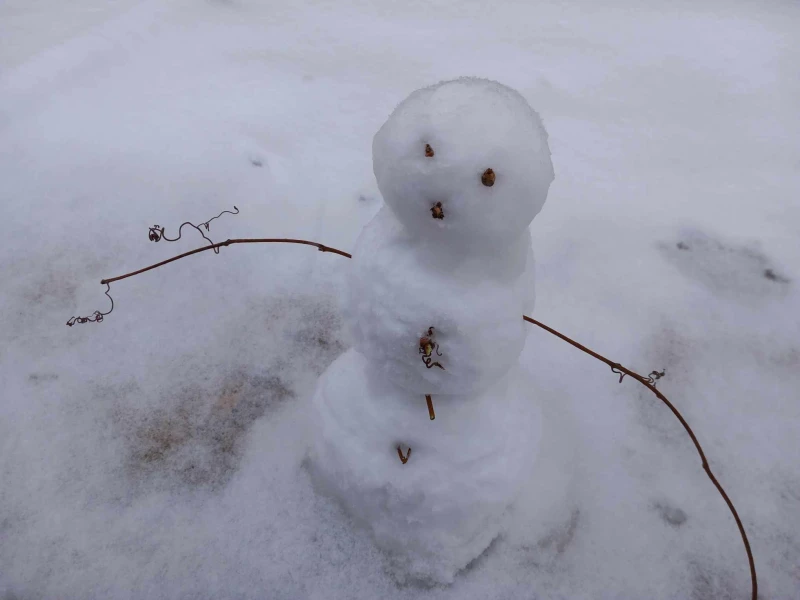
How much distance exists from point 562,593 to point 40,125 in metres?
2.17

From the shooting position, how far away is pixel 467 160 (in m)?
0.78

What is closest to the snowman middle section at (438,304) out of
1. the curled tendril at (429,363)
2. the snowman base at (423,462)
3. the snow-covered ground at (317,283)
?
the curled tendril at (429,363)

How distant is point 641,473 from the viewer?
138cm

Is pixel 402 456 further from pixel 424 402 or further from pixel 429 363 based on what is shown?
pixel 429 363

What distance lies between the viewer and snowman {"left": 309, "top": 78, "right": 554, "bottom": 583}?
0.80 m

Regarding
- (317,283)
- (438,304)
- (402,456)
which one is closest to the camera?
(438,304)

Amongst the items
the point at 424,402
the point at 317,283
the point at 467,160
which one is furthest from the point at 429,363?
the point at 317,283

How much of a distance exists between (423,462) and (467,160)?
61 cm

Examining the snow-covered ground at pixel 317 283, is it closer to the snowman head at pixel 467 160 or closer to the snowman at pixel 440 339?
the snowman at pixel 440 339

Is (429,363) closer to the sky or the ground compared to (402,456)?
closer to the sky

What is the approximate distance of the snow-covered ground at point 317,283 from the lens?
1.26 m

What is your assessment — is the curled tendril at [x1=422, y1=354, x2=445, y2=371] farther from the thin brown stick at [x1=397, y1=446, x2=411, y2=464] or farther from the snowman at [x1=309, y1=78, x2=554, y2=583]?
the thin brown stick at [x1=397, y1=446, x2=411, y2=464]

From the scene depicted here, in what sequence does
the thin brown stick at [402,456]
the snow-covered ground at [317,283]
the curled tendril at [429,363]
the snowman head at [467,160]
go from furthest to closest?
the snow-covered ground at [317,283] < the thin brown stick at [402,456] < the curled tendril at [429,363] < the snowman head at [467,160]

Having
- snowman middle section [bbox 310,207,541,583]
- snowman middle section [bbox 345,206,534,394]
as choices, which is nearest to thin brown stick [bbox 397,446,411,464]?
snowman middle section [bbox 310,207,541,583]
